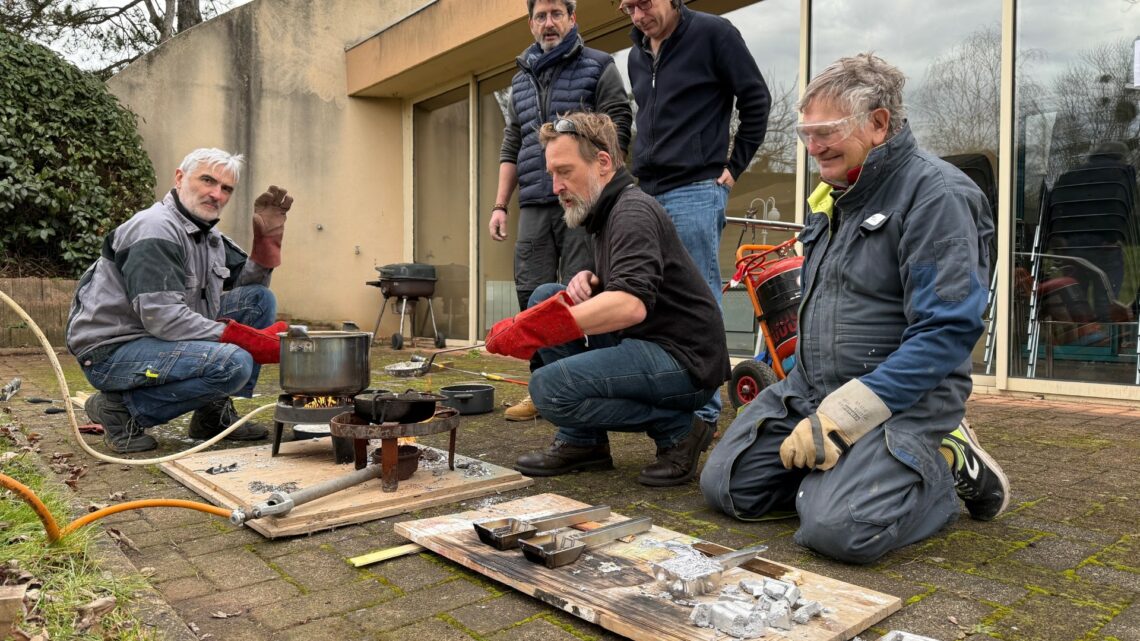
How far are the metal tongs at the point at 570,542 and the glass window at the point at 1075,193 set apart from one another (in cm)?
390

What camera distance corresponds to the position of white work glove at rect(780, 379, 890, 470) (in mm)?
2145

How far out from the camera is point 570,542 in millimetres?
2102

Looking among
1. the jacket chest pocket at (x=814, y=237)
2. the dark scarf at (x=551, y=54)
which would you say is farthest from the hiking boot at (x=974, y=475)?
the dark scarf at (x=551, y=54)

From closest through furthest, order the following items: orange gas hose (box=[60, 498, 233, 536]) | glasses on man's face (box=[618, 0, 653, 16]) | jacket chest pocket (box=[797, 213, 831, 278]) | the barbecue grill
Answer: orange gas hose (box=[60, 498, 233, 536]), jacket chest pocket (box=[797, 213, 831, 278]), glasses on man's face (box=[618, 0, 653, 16]), the barbecue grill

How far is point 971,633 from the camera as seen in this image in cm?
172

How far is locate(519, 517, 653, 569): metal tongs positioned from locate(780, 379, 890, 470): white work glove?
486mm

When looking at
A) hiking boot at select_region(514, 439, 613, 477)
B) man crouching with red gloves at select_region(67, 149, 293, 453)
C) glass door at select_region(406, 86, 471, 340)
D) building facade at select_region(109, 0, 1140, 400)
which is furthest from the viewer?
glass door at select_region(406, 86, 471, 340)

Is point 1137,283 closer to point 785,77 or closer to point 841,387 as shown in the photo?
point 785,77

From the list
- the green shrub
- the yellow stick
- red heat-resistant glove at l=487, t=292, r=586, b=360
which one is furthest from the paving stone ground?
the green shrub

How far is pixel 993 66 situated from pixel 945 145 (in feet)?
1.81

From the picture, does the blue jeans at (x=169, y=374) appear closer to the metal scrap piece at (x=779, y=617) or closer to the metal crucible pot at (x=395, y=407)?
the metal crucible pot at (x=395, y=407)

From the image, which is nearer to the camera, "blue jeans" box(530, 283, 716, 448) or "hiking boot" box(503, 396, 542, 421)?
"blue jeans" box(530, 283, 716, 448)

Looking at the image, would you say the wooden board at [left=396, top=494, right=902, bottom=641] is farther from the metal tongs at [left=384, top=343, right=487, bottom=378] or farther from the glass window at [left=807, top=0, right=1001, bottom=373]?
the metal tongs at [left=384, top=343, right=487, bottom=378]

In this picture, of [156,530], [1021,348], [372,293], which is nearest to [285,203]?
[156,530]
